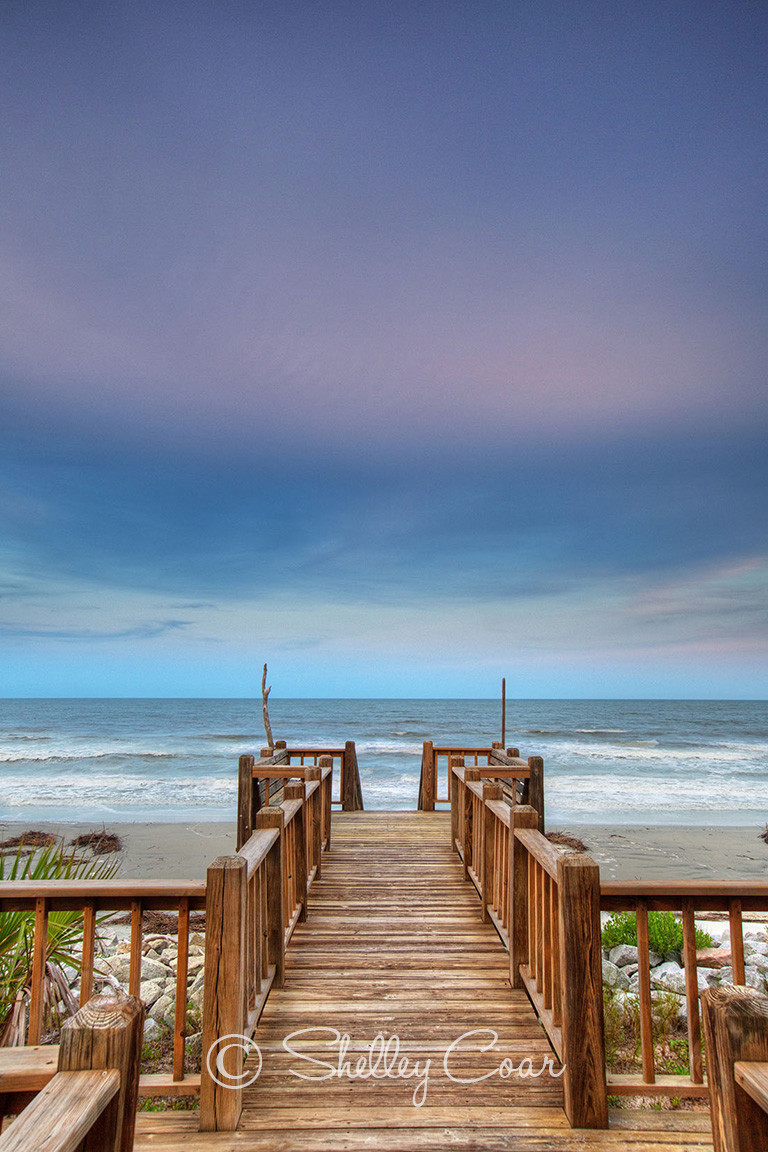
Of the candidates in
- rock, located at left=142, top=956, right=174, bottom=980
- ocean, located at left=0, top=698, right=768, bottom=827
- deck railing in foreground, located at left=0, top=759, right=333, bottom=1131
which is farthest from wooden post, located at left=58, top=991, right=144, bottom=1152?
ocean, located at left=0, top=698, right=768, bottom=827

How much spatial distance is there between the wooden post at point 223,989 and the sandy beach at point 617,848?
9654 millimetres

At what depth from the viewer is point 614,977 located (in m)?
5.96

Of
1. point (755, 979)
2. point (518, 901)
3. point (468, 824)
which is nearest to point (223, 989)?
point (518, 901)

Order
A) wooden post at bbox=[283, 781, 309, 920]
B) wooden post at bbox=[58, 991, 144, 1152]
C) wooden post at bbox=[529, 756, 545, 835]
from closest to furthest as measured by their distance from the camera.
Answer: wooden post at bbox=[58, 991, 144, 1152]
wooden post at bbox=[283, 781, 309, 920]
wooden post at bbox=[529, 756, 545, 835]

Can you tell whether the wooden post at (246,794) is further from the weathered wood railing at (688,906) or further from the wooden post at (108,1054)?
the wooden post at (108,1054)

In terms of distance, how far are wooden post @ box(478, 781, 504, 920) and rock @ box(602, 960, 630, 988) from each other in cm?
216

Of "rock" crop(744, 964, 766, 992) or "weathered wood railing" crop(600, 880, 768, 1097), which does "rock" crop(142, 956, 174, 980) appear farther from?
"rock" crop(744, 964, 766, 992)

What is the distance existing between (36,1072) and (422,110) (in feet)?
48.4

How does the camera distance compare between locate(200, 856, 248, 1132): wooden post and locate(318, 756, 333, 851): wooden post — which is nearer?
locate(200, 856, 248, 1132): wooden post

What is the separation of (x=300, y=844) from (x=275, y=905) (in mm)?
1234

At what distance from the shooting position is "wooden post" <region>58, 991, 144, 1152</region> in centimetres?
94

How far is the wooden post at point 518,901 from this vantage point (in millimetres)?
3633

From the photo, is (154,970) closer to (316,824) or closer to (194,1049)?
(194,1049)

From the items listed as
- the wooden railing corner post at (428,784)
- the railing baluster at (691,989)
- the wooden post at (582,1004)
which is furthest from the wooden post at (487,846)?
the wooden railing corner post at (428,784)
